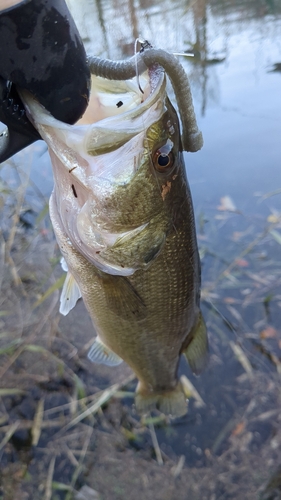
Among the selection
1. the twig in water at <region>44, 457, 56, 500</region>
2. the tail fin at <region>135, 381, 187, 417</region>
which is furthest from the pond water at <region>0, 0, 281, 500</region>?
the tail fin at <region>135, 381, 187, 417</region>

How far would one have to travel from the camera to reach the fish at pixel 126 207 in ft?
3.53

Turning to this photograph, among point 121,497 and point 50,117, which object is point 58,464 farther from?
point 50,117

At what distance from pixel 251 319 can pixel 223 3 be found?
31.1ft

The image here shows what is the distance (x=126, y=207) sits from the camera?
1201mm

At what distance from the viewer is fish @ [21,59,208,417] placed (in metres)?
1.08

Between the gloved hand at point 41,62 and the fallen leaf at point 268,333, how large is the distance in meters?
2.39

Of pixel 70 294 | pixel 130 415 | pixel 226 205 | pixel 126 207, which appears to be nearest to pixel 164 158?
pixel 126 207

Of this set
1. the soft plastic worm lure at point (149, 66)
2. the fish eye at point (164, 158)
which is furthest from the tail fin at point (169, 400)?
the soft plastic worm lure at point (149, 66)

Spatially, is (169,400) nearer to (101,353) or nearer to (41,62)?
(101,353)

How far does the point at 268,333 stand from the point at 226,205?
159 centimetres

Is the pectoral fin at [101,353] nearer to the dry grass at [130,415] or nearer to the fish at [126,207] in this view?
the fish at [126,207]

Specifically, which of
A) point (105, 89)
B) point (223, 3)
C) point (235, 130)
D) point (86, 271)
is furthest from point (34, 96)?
point (223, 3)

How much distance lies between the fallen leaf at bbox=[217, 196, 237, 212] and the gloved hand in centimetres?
310

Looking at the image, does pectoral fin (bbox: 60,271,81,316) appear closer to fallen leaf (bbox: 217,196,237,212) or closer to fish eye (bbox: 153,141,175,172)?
fish eye (bbox: 153,141,175,172)
